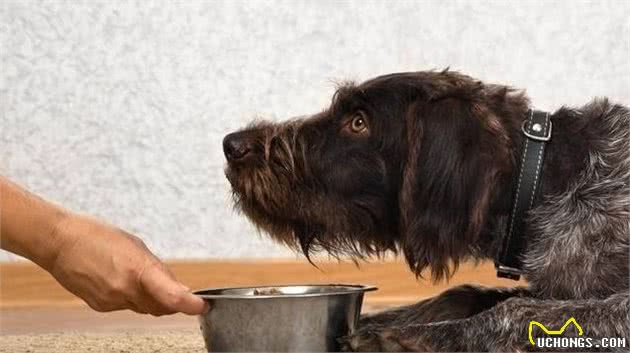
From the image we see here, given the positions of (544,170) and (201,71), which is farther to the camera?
(201,71)

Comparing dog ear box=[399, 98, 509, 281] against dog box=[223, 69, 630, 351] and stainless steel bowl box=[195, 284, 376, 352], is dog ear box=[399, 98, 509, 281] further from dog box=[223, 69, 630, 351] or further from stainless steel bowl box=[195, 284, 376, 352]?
stainless steel bowl box=[195, 284, 376, 352]

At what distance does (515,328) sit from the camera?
7.20 ft

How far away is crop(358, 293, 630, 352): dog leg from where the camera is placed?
216cm

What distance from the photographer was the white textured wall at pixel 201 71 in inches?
169

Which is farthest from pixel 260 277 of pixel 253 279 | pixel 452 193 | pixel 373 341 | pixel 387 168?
pixel 373 341

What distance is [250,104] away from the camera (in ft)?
14.3

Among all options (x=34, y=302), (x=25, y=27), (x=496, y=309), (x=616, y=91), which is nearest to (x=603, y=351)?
(x=496, y=309)

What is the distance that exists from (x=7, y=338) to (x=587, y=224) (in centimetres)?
187

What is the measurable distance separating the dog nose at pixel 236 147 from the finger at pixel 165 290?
530 mm

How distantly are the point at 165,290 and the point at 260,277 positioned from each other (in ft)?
7.26

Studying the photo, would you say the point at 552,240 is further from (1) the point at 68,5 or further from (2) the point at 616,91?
(1) the point at 68,5

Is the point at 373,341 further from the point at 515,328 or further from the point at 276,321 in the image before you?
the point at 515,328

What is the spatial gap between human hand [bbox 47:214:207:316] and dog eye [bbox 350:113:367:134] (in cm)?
64

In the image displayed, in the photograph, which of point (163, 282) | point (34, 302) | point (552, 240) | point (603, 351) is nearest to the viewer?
point (163, 282)
